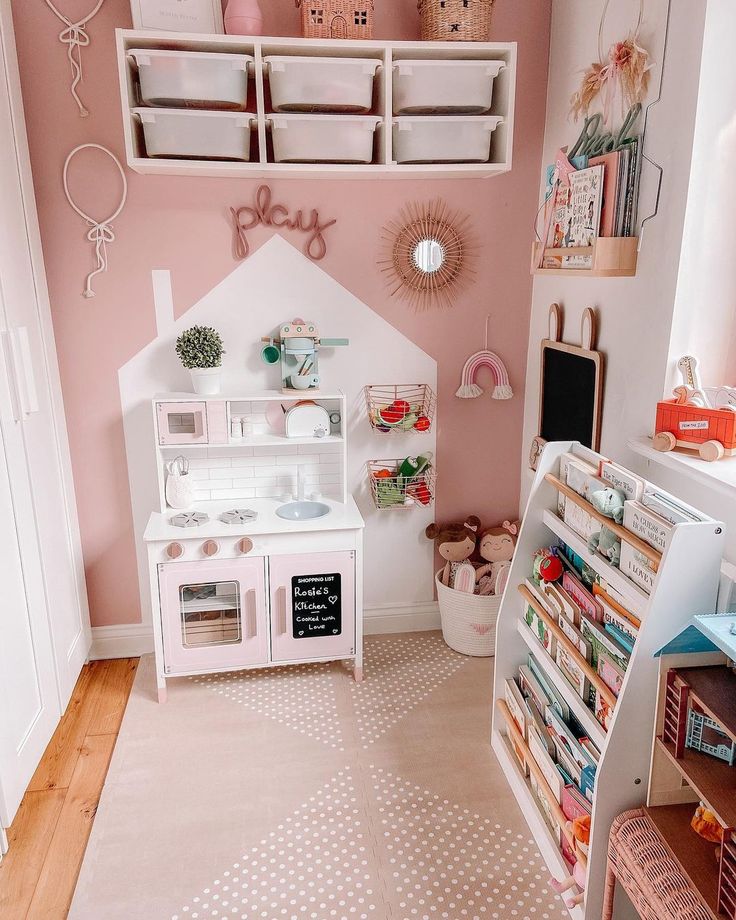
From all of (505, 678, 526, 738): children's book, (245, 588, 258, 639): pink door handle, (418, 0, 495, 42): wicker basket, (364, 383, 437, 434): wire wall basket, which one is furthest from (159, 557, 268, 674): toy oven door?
(418, 0, 495, 42): wicker basket

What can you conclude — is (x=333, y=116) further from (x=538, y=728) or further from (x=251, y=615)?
(x=538, y=728)

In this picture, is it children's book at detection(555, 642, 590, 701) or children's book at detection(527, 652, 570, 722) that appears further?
children's book at detection(527, 652, 570, 722)

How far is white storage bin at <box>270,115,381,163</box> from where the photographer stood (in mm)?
2508

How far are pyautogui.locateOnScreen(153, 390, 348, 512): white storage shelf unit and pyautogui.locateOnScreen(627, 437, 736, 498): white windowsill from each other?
4.10 ft

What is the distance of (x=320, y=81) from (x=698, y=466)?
1769mm

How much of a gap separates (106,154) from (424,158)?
1.20 metres

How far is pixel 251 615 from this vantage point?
111 inches

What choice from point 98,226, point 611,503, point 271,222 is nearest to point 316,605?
point 611,503

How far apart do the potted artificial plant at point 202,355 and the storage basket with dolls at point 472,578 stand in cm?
118

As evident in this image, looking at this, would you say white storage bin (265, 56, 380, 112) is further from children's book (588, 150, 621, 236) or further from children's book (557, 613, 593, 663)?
children's book (557, 613, 593, 663)

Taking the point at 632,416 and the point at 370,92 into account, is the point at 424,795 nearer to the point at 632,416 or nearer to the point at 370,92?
the point at 632,416

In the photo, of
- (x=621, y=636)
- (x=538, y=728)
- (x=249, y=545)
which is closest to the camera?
(x=621, y=636)

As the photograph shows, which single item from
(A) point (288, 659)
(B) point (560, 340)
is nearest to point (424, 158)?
(B) point (560, 340)

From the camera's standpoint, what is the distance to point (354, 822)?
7.30 ft
